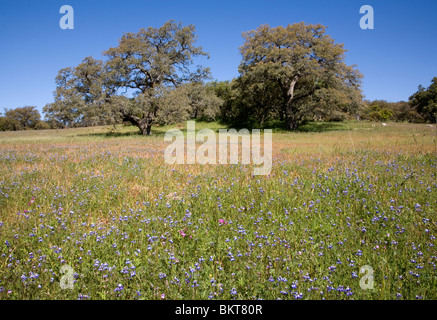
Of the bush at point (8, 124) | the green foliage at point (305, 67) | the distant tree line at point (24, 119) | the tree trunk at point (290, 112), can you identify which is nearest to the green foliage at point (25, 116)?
the distant tree line at point (24, 119)

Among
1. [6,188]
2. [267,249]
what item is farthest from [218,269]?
[6,188]

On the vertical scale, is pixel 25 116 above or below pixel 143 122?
above

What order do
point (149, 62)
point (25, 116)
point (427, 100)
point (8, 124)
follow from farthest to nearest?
point (25, 116) → point (8, 124) → point (427, 100) → point (149, 62)

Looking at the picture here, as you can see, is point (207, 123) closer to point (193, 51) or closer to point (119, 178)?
point (193, 51)

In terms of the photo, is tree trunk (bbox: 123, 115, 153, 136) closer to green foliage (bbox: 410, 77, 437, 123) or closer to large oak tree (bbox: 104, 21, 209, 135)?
large oak tree (bbox: 104, 21, 209, 135)

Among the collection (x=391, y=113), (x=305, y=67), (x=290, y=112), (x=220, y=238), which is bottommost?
(x=220, y=238)

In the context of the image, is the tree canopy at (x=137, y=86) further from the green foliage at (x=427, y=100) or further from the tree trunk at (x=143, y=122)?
the green foliage at (x=427, y=100)

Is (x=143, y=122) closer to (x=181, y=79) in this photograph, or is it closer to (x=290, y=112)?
(x=181, y=79)

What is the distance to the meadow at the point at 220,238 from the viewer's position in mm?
2541

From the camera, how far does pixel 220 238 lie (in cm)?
343

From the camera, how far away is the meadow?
100 inches

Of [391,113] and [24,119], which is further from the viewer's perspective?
[24,119]

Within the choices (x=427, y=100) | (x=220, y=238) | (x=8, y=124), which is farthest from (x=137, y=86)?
(x=8, y=124)

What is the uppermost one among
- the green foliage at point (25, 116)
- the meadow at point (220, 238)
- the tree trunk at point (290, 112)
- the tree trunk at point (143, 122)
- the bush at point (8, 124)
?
the green foliage at point (25, 116)
